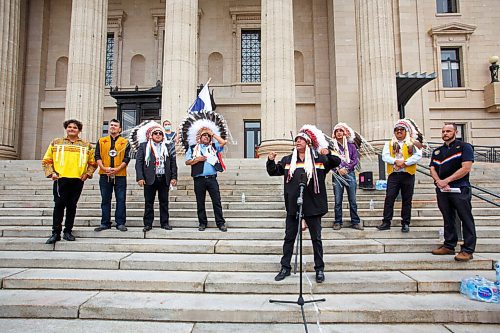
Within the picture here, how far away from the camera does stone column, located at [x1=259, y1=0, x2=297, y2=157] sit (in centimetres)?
1396

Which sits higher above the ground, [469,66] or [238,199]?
[469,66]

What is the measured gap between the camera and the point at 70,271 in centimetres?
488

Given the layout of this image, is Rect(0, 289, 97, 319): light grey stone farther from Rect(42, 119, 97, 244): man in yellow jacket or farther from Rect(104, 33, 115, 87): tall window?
Rect(104, 33, 115, 87): tall window

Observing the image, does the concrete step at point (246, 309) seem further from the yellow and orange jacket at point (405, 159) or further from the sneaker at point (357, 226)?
the yellow and orange jacket at point (405, 159)

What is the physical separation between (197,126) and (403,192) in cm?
415

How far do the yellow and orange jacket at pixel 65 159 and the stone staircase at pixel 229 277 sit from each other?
120 cm

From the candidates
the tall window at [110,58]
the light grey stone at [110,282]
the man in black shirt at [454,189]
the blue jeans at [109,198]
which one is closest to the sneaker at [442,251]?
the man in black shirt at [454,189]

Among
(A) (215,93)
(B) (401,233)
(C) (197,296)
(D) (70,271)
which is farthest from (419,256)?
(A) (215,93)

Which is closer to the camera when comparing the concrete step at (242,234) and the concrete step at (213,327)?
the concrete step at (213,327)

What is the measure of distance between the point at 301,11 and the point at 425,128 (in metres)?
10.8

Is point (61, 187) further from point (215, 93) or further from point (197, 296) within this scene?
point (215, 93)

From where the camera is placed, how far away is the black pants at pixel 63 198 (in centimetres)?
579

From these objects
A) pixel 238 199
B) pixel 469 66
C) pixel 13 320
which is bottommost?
pixel 13 320

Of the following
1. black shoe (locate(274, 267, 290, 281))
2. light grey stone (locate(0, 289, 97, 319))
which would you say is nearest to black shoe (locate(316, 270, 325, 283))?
black shoe (locate(274, 267, 290, 281))
